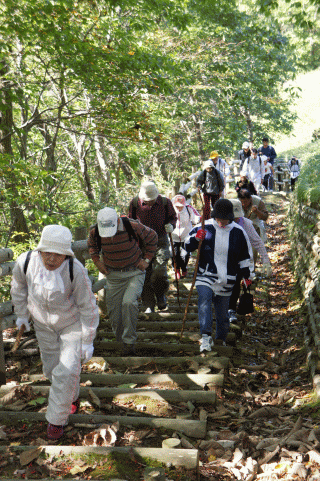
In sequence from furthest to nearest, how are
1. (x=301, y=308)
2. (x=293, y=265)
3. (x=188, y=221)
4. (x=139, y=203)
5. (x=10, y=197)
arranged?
(x=293, y=265), (x=188, y=221), (x=10, y=197), (x=301, y=308), (x=139, y=203)

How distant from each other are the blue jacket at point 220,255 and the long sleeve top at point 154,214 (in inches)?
54.9

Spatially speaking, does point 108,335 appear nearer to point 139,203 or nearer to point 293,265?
point 139,203

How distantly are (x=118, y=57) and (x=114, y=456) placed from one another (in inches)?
243

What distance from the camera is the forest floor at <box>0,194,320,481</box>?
9.95 ft

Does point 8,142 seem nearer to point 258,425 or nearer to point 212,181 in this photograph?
point 212,181

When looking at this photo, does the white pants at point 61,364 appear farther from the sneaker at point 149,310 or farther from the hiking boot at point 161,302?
the hiking boot at point 161,302

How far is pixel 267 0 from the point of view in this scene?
793cm

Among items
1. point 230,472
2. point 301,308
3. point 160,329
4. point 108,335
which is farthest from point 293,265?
point 230,472

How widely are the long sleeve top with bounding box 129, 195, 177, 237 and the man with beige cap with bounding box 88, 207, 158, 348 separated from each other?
1162mm

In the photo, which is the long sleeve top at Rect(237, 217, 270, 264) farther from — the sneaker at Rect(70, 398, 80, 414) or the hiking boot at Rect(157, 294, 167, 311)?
the sneaker at Rect(70, 398, 80, 414)

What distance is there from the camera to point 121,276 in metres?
5.35

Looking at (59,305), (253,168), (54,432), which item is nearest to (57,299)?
(59,305)

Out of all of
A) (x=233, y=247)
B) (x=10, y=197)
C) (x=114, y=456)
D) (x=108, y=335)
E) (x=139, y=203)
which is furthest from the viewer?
(x=10, y=197)

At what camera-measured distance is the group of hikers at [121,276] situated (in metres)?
3.51
